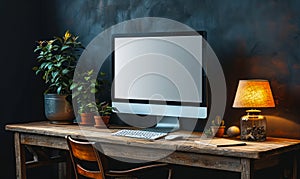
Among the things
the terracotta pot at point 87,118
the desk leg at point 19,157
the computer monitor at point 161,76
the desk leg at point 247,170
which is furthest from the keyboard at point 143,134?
the desk leg at point 19,157

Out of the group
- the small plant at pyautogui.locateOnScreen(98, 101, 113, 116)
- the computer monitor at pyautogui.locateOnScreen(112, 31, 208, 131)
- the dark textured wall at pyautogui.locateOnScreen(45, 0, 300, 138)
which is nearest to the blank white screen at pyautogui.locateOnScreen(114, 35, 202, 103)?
the computer monitor at pyautogui.locateOnScreen(112, 31, 208, 131)

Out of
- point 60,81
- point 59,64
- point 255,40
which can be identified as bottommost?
point 60,81

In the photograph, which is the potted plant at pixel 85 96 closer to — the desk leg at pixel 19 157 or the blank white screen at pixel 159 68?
the blank white screen at pixel 159 68

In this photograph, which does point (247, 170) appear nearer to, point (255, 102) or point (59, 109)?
point (255, 102)

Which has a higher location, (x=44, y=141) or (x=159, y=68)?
(x=159, y=68)

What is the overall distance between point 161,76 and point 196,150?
80 cm

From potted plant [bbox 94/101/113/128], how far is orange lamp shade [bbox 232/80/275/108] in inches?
41.3

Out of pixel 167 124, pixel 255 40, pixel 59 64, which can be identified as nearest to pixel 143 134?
pixel 167 124

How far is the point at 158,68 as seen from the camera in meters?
3.69

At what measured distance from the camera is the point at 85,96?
4012 mm

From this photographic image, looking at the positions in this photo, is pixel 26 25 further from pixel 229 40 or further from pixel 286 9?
pixel 286 9

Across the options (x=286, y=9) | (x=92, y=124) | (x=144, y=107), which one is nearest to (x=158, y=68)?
(x=144, y=107)

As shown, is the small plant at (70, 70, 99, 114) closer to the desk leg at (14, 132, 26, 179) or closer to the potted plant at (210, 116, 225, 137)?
the desk leg at (14, 132, 26, 179)

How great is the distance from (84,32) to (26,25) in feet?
1.73
